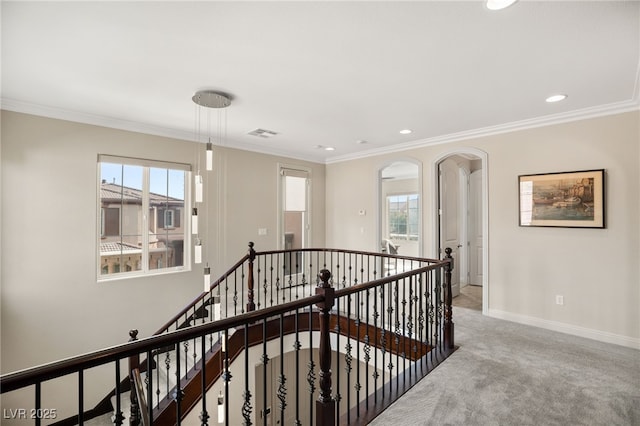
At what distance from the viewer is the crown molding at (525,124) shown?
342 centimetres

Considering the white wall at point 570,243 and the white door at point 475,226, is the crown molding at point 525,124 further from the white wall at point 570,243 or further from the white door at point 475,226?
the white door at point 475,226

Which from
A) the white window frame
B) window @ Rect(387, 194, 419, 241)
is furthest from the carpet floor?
window @ Rect(387, 194, 419, 241)

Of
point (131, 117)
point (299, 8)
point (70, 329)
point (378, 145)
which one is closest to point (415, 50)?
point (299, 8)

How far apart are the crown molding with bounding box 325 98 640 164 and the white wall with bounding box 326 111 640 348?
0.06m

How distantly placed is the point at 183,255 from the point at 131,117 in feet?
6.71

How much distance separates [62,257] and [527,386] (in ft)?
16.4

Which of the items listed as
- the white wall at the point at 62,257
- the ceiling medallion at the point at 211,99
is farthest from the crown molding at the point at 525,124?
the white wall at the point at 62,257

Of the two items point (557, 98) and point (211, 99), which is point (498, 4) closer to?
point (557, 98)

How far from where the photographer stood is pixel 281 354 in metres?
1.79

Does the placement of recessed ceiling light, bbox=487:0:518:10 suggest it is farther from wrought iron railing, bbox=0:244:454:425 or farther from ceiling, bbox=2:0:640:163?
wrought iron railing, bbox=0:244:454:425

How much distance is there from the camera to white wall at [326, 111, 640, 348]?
133 inches

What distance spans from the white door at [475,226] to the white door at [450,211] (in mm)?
598

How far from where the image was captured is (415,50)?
2354mm

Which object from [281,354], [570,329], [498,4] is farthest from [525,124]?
[281,354]
